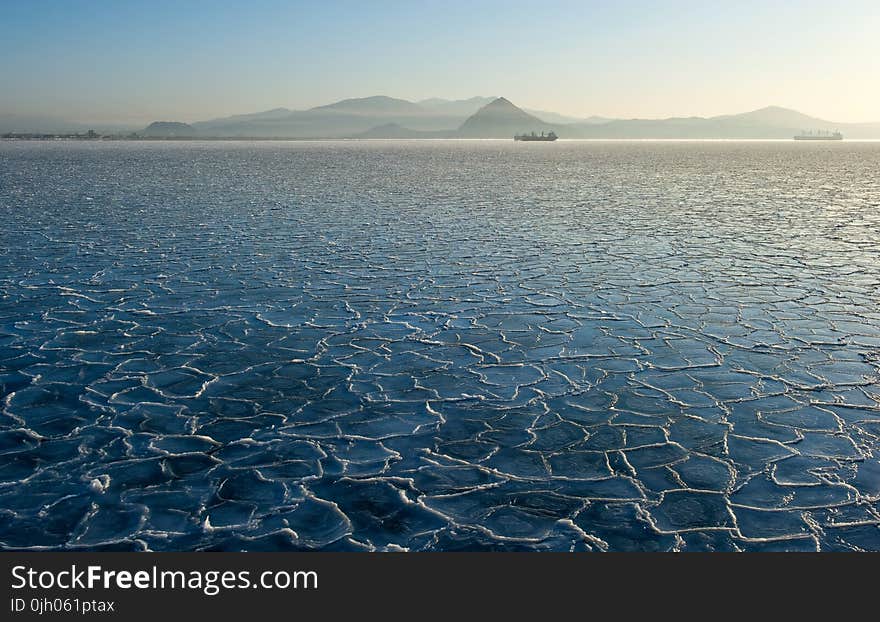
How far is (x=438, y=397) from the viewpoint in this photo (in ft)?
27.5

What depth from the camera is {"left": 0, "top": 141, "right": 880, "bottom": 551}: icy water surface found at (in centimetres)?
584

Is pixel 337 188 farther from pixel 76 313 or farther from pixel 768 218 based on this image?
pixel 76 313

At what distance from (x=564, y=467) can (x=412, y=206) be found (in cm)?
2361

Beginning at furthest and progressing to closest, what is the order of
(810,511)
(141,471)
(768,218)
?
(768,218)
(141,471)
(810,511)

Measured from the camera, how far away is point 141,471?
259 inches

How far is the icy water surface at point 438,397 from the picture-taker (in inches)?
230

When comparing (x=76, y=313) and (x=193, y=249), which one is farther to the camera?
(x=193, y=249)

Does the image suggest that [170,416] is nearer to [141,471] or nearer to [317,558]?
[141,471]

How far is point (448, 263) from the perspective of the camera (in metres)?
16.3

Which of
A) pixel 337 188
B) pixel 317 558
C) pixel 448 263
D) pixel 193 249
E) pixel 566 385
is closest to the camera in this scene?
pixel 317 558

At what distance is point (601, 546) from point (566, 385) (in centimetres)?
342

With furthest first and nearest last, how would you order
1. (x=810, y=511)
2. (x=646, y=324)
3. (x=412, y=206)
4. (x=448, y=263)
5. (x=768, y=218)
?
(x=412, y=206) < (x=768, y=218) < (x=448, y=263) < (x=646, y=324) < (x=810, y=511)

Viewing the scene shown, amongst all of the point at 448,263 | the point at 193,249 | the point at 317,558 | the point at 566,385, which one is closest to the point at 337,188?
the point at 193,249

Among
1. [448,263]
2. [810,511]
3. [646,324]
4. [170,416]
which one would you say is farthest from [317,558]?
[448,263]
